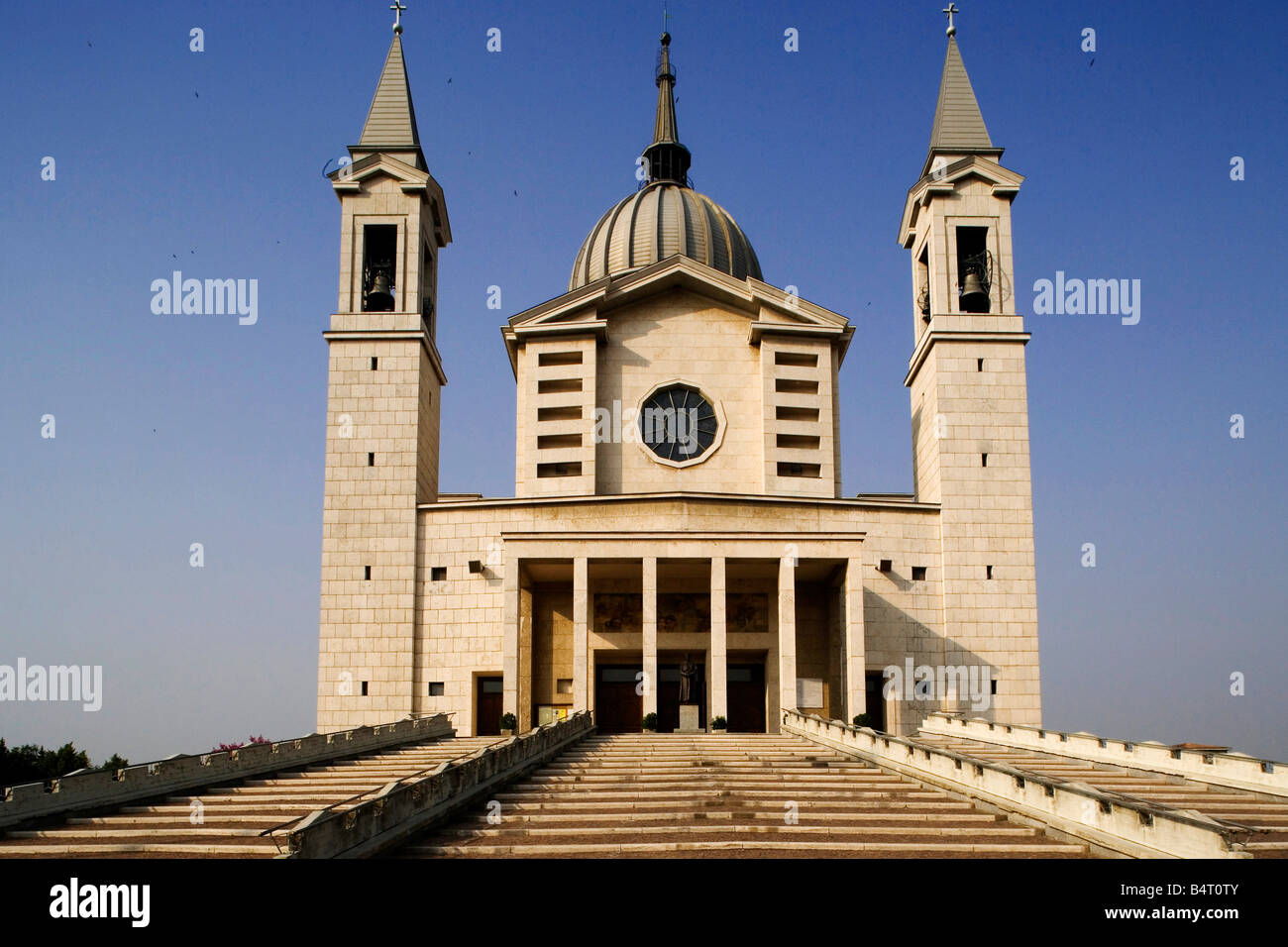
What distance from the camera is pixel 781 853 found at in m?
11.8

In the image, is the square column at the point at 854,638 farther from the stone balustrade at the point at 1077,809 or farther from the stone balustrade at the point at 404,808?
the stone balustrade at the point at 404,808

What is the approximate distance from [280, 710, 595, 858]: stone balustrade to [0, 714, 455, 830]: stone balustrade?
4251 mm

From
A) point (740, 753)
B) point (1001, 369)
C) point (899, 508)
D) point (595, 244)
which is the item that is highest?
point (595, 244)

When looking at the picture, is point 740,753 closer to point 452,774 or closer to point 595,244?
point 452,774

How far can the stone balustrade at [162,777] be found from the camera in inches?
532

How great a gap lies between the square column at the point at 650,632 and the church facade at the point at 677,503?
9 centimetres

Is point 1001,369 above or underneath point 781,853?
above

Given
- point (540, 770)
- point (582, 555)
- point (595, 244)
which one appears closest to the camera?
point (540, 770)

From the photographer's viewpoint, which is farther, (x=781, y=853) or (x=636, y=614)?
(x=636, y=614)

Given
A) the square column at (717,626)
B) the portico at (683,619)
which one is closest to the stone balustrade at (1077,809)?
the square column at (717,626)

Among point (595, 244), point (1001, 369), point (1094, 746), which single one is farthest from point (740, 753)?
point (595, 244)

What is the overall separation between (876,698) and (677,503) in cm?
926
